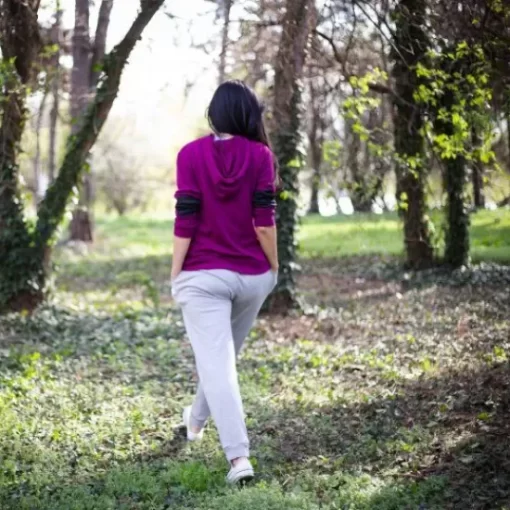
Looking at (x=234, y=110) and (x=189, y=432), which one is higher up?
(x=234, y=110)

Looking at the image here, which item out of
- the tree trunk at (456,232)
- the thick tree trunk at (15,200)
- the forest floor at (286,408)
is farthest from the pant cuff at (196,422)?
the tree trunk at (456,232)

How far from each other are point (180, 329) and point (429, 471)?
20.6 feet

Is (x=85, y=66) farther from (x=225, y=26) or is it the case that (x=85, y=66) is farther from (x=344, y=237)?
(x=225, y=26)

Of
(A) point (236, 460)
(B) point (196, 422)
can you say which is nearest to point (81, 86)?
(B) point (196, 422)

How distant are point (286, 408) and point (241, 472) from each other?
2.17m

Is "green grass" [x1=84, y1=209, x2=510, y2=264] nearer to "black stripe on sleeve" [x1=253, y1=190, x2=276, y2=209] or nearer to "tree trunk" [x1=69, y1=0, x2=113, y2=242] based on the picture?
"tree trunk" [x1=69, y1=0, x2=113, y2=242]

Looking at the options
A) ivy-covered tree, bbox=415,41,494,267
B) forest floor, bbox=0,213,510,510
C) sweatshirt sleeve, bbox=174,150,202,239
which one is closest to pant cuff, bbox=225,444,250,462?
forest floor, bbox=0,213,510,510

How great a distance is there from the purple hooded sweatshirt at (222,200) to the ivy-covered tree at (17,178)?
6.01 metres

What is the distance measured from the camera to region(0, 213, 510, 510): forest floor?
5.12 metres

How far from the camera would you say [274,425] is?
675 cm

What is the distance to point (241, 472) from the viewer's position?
201 inches

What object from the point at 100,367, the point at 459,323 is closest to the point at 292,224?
the point at 459,323

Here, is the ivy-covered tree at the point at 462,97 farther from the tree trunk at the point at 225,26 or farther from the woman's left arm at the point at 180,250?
the woman's left arm at the point at 180,250

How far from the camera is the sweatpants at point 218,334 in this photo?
5.05 m
